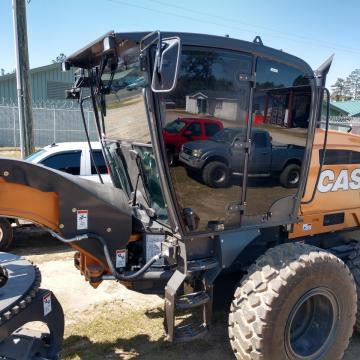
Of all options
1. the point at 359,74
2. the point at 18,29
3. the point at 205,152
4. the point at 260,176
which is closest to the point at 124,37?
the point at 205,152

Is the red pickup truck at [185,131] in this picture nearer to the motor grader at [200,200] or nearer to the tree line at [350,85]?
the motor grader at [200,200]

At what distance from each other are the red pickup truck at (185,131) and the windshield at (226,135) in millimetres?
31

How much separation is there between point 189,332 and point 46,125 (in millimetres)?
16125

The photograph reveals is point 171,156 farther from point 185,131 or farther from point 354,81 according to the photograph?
point 354,81

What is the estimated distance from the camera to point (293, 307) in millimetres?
2984

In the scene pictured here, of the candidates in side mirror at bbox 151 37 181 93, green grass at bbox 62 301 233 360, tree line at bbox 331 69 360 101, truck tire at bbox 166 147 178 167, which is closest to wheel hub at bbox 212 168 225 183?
truck tire at bbox 166 147 178 167

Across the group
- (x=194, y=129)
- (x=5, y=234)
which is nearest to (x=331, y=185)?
(x=194, y=129)

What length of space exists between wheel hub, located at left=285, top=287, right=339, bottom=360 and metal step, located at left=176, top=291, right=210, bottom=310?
720mm

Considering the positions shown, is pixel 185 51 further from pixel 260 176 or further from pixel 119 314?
pixel 119 314

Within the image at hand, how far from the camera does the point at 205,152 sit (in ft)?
9.43

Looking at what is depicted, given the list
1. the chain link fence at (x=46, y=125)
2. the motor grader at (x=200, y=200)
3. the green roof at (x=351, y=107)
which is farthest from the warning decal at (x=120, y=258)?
the green roof at (x=351, y=107)

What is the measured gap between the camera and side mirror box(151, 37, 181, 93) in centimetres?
234

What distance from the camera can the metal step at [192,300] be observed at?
294cm

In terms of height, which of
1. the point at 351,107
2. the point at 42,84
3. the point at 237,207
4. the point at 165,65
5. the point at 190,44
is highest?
the point at 42,84
